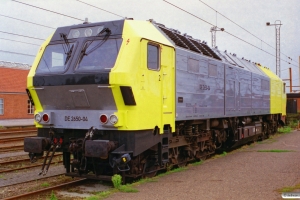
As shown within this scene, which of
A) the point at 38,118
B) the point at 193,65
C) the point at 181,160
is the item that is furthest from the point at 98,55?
the point at 181,160

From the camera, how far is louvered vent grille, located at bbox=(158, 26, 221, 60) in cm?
1085

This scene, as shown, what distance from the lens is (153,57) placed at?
361 inches

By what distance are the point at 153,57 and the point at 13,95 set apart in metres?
30.8

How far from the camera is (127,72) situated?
324 inches

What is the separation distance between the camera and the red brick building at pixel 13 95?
3631 cm

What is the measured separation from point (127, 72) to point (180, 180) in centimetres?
290

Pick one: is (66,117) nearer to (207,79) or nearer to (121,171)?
(121,171)

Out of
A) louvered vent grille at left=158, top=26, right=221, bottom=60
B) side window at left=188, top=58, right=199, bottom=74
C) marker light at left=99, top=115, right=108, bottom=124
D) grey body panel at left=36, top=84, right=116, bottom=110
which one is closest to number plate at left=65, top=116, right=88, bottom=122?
grey body panel at left=36, top=84, right=116, bottom=110

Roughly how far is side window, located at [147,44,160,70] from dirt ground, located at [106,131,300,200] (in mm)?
2699

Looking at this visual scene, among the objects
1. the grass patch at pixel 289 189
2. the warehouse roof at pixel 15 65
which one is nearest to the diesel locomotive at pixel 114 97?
the grass patch at pixel 289 189

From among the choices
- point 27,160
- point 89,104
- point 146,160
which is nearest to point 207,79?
point 146,160

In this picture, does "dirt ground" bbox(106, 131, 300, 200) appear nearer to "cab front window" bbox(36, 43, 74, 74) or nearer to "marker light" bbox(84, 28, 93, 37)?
"cab front window" bbox(36, 43, 74, 74)

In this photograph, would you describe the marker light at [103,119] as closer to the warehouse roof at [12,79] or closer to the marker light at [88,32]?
the marker light at [88,32]

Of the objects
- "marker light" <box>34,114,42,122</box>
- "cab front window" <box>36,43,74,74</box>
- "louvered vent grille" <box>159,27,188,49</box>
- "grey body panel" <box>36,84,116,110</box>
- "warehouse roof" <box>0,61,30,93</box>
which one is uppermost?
"warehouse roof" <box>0,61,30,93</box>
